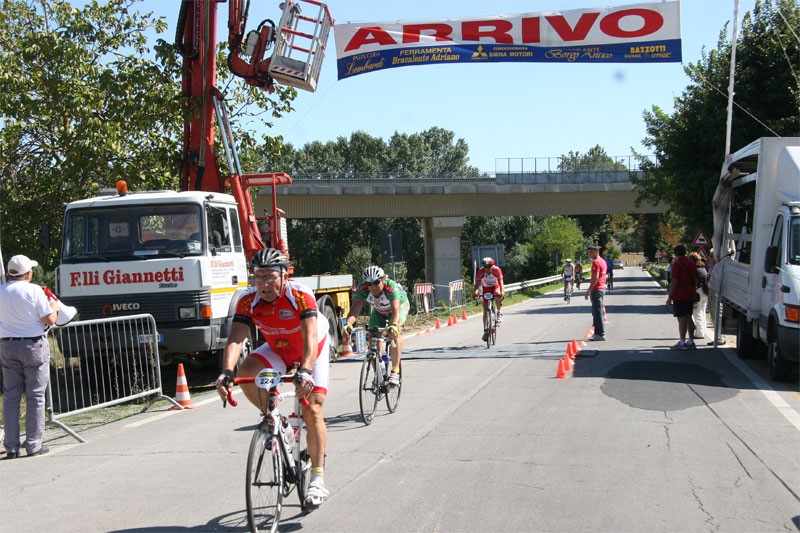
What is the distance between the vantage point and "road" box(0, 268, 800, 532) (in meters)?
5.18

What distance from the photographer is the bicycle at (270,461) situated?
15.3 feet

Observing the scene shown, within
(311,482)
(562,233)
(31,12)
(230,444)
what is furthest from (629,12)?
(562,233)

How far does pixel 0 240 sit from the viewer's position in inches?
656

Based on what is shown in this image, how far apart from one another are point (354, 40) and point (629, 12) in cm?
543

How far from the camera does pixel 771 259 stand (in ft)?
35.3

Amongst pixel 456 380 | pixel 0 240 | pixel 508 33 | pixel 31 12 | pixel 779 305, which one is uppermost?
pixel 31 12

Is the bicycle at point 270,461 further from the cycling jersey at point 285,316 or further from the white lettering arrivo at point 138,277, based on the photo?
the white lettering arrivo at point 138,277

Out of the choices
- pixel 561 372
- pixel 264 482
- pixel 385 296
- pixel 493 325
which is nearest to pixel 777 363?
pixel 561 372

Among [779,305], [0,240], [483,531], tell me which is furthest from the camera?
[0,240]

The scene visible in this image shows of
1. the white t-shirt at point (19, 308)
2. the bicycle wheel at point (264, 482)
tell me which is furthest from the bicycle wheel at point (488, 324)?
the bicycle wheel at point (264, 482)

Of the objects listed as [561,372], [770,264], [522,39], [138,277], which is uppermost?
[522,39]

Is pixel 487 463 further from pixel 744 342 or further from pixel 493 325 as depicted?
pixel 493 325

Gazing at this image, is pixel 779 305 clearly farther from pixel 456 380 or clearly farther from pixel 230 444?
pixel 230 444

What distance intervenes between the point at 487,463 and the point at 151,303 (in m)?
6.50
